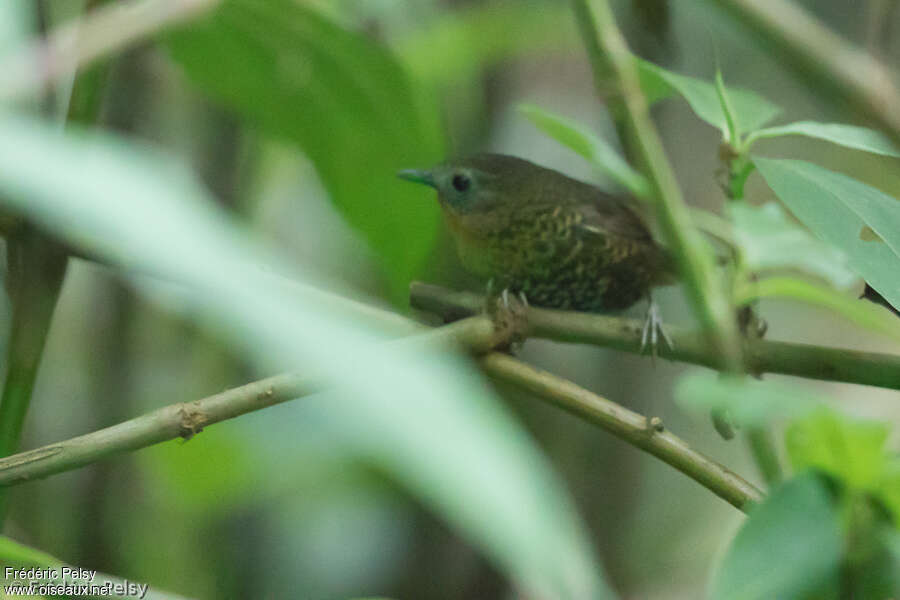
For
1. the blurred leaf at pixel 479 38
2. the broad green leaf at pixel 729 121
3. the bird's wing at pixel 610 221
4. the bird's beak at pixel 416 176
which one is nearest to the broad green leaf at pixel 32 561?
the broad green leaf at pixel 729 121

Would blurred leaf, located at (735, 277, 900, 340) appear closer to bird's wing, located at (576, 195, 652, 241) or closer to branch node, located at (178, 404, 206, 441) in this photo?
branch node, located at (178, 404, 206, 441)

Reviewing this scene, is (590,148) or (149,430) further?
(590,148)

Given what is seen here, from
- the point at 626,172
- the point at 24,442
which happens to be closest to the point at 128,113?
the point at 24,442

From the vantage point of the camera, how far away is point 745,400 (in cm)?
40

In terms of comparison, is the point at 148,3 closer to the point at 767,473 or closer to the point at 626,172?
the point at 626,172

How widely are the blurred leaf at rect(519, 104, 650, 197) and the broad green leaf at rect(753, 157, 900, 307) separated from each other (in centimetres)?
11

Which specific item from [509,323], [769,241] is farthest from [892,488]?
[509,323]

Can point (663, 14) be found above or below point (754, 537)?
above

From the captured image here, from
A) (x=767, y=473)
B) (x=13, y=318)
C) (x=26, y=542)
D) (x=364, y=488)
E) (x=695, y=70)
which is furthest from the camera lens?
(x=695, y=70)

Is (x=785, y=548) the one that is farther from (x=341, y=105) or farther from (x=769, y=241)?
(x=341, y=105)

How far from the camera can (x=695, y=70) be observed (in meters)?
2.88

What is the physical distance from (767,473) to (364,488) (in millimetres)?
1844

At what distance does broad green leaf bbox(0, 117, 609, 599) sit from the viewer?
0.30 m

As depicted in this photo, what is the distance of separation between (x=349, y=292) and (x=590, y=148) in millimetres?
1069
